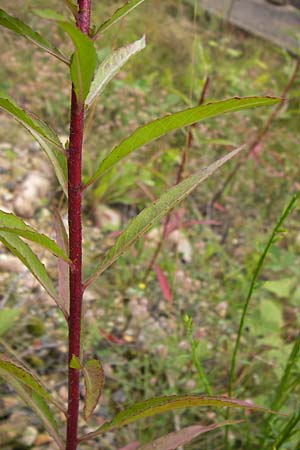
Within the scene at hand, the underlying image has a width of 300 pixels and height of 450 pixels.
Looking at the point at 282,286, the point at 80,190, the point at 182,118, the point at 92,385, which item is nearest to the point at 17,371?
the point at 92,385

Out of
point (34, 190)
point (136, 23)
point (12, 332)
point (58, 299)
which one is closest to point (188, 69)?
point (136, 23)

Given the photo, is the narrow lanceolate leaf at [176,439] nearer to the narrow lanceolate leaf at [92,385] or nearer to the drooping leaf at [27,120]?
the narrow lanceolate leaf at [92,385]

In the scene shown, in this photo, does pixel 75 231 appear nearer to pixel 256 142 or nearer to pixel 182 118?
pixel 182 118

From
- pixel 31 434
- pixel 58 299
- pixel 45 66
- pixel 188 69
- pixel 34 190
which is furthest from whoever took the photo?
pixel 188 69

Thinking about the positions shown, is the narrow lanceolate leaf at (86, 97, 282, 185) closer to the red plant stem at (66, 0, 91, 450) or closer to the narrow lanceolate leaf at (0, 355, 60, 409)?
the red plant stem at (66, 0, 91, 450)

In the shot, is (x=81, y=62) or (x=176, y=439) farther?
(x=176, y=439)

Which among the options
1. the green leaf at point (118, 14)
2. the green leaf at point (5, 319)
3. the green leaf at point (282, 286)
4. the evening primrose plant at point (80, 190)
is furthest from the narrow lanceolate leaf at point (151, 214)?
the green leaf at point (282, 286)

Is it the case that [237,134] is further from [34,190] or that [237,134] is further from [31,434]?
[31,434]
